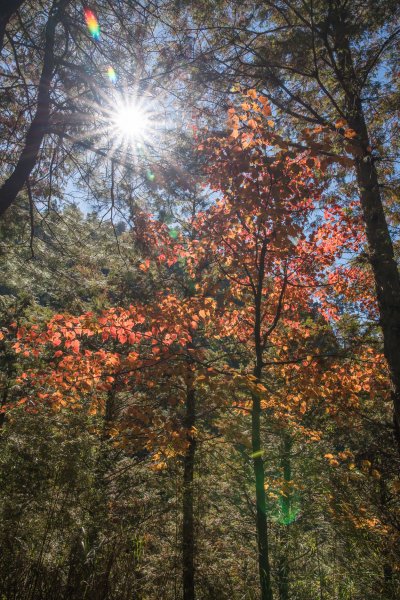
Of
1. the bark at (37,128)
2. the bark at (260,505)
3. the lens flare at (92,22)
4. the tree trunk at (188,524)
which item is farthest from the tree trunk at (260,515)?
the lens flare at (92,22)

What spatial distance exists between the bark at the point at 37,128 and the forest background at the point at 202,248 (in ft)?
0.10

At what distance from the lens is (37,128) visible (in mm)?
5781

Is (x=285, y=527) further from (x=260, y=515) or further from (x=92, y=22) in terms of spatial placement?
(x=92, y=22)

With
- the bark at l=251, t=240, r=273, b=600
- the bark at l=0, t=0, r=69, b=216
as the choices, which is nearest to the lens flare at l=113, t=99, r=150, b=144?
the bark at l=0, t=0, r=69, b=216

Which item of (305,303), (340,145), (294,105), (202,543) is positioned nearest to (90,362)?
(202,543)

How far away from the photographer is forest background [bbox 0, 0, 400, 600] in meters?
4.54

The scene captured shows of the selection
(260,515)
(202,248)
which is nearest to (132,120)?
(202,248)

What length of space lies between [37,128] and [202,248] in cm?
329

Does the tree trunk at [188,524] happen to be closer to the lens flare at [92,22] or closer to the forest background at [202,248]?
the forest background at [202,248]

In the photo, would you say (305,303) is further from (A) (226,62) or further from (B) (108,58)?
(B) (108,58)

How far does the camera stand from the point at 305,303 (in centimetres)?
705

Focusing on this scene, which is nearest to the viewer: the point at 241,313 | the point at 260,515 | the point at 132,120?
the point at 260,515

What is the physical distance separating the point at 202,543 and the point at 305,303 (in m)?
4.60

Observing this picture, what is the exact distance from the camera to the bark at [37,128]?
5.53 metres
